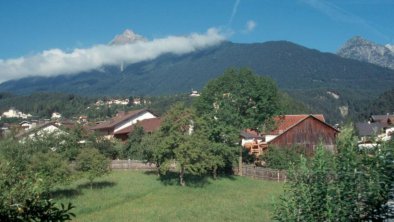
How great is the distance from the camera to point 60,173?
34.1m

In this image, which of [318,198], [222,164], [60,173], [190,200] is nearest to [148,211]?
[190,200]

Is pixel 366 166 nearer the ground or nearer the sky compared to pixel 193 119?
nearer the ground

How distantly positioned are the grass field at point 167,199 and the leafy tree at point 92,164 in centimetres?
104

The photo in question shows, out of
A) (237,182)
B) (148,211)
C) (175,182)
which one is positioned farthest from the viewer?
(237,182)

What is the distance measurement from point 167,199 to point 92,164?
8261 millimetres

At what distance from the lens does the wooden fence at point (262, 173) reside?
4428 centimetres

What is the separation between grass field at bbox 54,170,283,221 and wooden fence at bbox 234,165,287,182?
3.92 feet

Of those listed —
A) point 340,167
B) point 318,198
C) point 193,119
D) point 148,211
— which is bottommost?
point 148,211

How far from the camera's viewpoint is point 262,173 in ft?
151

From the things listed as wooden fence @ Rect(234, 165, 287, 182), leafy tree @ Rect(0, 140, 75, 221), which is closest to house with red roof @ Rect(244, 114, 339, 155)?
wooden fence @ Rect(234, 165, 287, 182)

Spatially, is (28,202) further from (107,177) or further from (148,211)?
(107,177)

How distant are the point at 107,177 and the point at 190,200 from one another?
12.6 m

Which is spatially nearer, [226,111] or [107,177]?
[107,177]

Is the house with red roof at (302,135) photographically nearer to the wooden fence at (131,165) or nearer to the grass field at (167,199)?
the grass field at (167,199)
